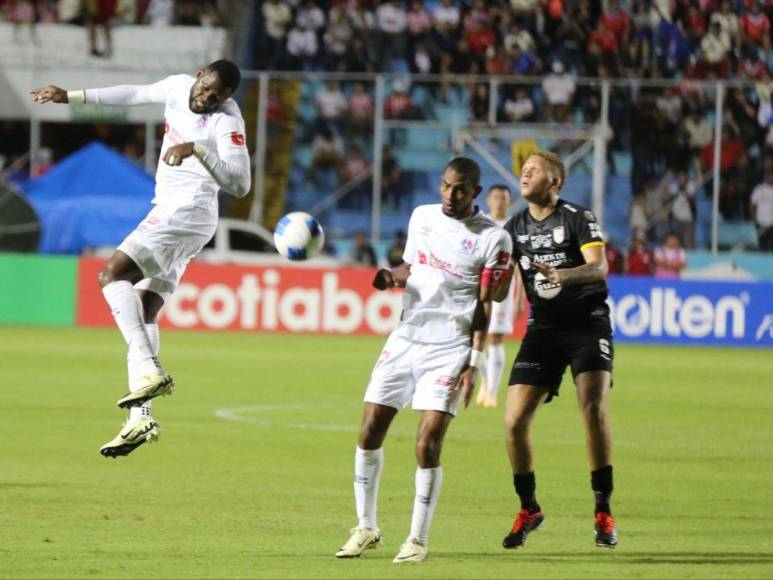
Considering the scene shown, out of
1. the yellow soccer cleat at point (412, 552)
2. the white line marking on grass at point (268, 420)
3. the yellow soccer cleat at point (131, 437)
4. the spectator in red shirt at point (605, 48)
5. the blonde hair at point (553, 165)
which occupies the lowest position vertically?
the white line marking on grass at point (268, 420)

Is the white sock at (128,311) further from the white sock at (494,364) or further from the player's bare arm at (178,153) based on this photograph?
the white sock at (494,364)

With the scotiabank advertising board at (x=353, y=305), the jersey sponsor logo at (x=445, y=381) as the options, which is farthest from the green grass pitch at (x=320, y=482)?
the scotiabank advertising board at (x=353, y=305)

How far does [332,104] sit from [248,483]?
2141cm

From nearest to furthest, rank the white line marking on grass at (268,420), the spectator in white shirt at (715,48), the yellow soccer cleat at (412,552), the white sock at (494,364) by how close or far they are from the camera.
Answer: the yellow soccer cleat at (412,552) < the white line marking on grass at (268,420) < the white sock at (494,364) < the spectator in white shirt at (715,48)

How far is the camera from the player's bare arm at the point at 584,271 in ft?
31.0

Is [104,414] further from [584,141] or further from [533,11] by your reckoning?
[533,11]

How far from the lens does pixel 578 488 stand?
1281cm

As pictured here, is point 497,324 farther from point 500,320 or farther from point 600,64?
point 600,64

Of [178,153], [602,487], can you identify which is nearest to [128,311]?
[178,153]

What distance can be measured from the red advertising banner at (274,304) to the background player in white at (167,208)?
57.5 ft

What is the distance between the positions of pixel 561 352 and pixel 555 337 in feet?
0.32


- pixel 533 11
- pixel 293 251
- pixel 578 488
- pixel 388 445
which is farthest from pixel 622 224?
pixel 293 251

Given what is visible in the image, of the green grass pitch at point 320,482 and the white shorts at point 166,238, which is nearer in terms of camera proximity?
the green grass pitch at point 320,482

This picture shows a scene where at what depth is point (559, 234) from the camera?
32.6 feet
